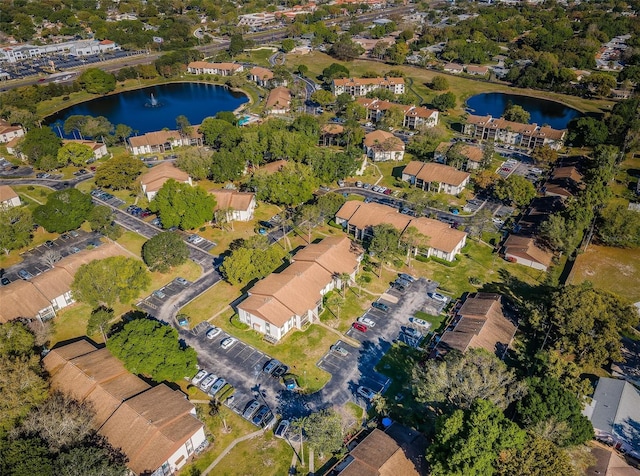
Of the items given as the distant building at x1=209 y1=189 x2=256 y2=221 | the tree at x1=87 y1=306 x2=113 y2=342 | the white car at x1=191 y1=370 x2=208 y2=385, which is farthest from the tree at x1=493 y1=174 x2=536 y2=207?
the tree at x1=87 y1=306 x2=113 y2=342

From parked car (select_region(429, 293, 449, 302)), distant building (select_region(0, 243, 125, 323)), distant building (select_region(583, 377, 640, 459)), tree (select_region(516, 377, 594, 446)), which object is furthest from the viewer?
parked car (select_region(429, 293, 449, 302))

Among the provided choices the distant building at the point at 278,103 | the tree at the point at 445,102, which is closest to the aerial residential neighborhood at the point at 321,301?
the tree at the point at 445,102

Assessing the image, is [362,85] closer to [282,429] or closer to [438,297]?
Result: [438,297]

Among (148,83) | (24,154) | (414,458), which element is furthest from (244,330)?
(148,83)

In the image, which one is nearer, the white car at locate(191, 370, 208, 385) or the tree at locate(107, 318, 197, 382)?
Answer: the tree at locate(107, 318, 197, 382)

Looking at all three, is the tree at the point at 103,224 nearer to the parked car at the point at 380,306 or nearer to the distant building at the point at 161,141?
the distant building at the point at 161,141

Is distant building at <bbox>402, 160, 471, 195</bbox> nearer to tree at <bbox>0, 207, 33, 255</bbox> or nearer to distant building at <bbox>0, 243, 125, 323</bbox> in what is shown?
distant building at <bbox>0, 243, 125, 323</bbox>
